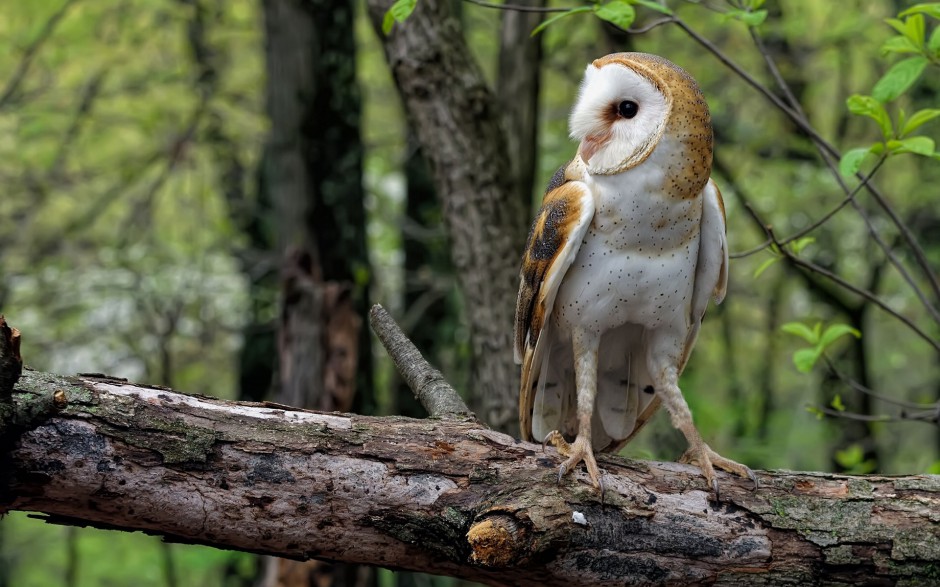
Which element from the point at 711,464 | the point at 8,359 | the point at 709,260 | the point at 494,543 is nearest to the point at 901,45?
the point at 709,260

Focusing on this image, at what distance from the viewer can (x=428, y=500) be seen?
217 cm

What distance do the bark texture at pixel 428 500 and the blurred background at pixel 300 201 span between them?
1.73 meters

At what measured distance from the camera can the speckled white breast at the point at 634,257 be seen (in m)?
2.56

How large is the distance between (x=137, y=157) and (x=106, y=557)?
13.9 feet

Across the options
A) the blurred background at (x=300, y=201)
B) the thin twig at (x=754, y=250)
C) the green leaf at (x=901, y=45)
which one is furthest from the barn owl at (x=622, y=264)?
the blurred background at (x=300, y=201)

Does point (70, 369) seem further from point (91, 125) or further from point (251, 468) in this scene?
point (251, 468)

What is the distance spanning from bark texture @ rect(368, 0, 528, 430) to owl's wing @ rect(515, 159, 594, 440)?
0.72 metres

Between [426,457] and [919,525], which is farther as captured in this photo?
[919,525]

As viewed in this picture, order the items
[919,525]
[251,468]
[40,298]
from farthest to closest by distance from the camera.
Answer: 1. [40,298]
2. [919,525]
3. [251,468]

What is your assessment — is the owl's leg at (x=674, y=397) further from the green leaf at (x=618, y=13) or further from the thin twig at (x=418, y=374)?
the green leaf at (x=618, y=13)

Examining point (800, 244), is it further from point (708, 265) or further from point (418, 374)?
point (418, 374)

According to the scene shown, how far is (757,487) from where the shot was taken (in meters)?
2.54

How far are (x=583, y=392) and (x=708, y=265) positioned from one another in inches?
23.3

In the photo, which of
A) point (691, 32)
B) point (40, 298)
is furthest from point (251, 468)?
point (40, 298)
